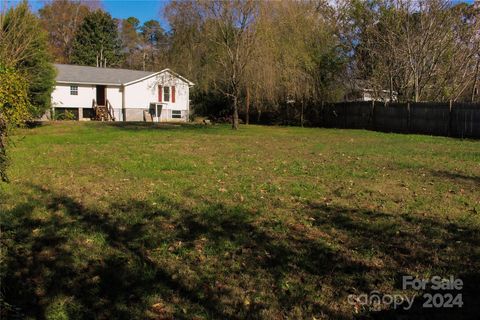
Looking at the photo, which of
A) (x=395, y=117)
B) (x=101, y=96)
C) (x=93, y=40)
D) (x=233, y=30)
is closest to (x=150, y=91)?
(x=101, y=96)

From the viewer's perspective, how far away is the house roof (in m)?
33.2

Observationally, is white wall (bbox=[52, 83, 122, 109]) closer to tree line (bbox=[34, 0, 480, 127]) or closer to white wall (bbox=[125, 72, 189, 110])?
white wall (bbox=[125, 72, 189, 110])

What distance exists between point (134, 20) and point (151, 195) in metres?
67.0

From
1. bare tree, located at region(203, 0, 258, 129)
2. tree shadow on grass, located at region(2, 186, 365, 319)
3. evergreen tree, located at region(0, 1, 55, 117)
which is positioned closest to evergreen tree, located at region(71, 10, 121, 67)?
evergreen tree, located at region(0, 1, 55, 117)

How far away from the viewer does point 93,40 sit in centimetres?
5225

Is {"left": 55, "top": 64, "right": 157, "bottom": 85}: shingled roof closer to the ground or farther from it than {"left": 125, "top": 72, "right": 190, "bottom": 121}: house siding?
farther from it

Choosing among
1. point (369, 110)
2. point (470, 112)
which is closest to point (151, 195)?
point (470, 112)

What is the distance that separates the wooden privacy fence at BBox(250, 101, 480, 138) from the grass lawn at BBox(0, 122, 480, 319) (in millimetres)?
12475

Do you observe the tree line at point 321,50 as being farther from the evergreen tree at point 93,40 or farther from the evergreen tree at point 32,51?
the evergreen tree at point 93,40

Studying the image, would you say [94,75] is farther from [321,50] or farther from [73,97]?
[321,50]

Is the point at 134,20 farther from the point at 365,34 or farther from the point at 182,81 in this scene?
the point at 365,34

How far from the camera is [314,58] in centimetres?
2803

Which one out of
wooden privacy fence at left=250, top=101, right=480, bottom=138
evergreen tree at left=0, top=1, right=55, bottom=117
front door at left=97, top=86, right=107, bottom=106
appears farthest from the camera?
front door at left=97, top=86, right=107, bottom=106

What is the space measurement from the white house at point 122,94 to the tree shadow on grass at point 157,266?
29427 mm
